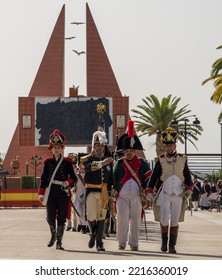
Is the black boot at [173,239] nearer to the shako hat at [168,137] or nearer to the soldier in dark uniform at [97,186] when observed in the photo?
the soldier in dark uniform at [97,186]

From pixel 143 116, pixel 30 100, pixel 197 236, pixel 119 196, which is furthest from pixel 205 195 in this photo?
pixel 30 100

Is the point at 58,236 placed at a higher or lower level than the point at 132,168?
lower

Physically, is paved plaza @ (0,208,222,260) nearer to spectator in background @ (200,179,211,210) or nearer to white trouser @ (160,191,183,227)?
white trouser @ (160,191,183,227)

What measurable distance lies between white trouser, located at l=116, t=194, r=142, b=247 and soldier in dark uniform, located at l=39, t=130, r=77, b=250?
842 mm

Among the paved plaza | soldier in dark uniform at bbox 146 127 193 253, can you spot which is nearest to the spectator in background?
the paved plaza

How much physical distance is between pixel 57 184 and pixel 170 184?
1.78 metres

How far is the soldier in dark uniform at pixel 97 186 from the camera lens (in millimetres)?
16406

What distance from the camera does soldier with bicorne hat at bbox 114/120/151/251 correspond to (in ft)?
53.8

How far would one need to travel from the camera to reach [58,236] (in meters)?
16.5

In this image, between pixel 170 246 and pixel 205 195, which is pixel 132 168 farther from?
pixel 205 195

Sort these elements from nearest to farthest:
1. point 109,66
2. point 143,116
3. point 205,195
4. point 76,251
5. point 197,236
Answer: point 76,251 → point 197,236 → point 205,195 → point 143,116 → point 109,66

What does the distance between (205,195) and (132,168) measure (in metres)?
28.1

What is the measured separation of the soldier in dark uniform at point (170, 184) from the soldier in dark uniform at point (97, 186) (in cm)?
82

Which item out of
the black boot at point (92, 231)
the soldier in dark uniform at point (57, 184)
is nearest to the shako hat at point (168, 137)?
the soldier in dark uniform at point (57, 184)
